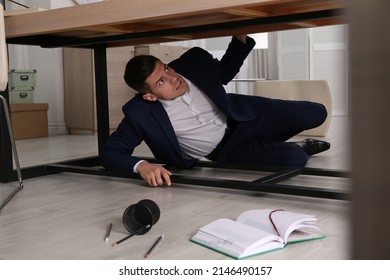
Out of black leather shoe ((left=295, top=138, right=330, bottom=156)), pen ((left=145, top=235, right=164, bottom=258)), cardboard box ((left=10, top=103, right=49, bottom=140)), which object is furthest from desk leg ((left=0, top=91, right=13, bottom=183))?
cardboard box ((left=10, top=103, right=49, bottom=140))

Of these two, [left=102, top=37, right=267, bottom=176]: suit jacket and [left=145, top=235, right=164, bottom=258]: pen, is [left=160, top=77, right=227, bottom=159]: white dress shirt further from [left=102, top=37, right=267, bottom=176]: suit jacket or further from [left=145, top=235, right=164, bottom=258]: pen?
[left=145, top=235, right=164, bottom=258]: pen

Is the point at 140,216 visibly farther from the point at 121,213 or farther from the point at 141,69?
the point at 141,69

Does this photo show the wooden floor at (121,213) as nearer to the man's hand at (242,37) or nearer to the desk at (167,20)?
the desk at (167,20)

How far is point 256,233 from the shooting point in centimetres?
118

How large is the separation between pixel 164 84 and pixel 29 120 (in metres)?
2.67

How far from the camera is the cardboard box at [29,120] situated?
13.7 ft

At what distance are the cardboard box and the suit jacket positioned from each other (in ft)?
7.79

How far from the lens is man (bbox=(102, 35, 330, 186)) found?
1.99m

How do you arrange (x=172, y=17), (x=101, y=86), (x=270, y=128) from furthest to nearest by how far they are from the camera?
(x=101, y=86) → (x=270, y=128) → (x=172, y=17)

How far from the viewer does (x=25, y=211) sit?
1647mm

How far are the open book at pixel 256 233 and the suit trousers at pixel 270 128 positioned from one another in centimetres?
90

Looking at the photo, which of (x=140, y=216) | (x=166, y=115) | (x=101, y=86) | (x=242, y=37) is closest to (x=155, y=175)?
(x=166, y=115)
